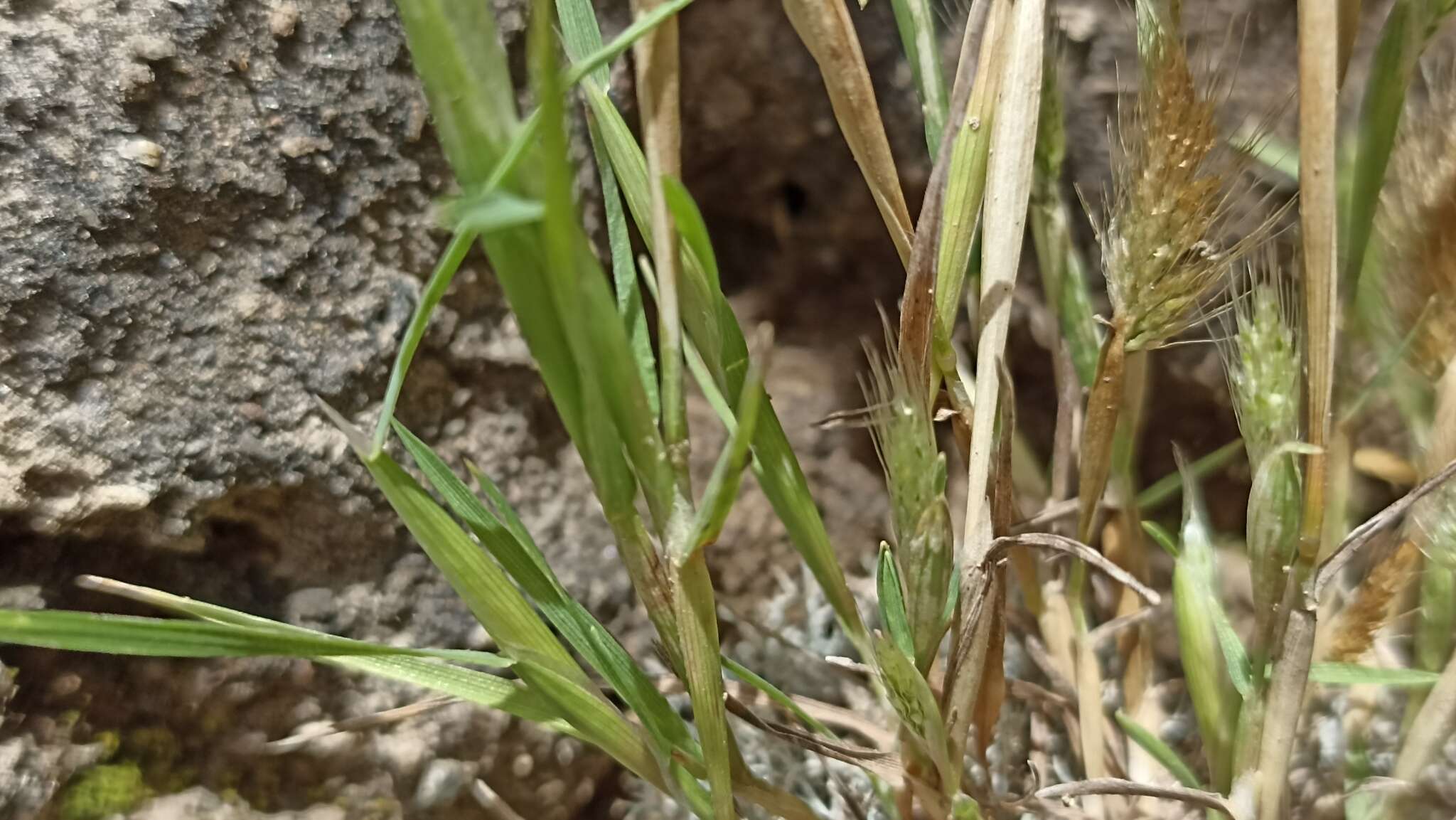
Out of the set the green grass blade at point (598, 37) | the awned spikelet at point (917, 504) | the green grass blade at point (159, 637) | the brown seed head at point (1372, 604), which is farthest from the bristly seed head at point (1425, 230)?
the green grass blade at point (159, 637)

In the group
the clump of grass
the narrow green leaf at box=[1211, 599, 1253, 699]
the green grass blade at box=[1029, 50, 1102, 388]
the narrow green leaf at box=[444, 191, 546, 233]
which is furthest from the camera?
the green grass blade at box=[1029, 50, 1102, 388]

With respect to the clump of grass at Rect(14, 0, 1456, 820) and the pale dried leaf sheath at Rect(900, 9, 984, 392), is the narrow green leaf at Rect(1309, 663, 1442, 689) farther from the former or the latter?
the pale dried leaf sheath at Rect(900, 9, 984, 392)

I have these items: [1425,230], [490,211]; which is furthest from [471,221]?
[1425,230]

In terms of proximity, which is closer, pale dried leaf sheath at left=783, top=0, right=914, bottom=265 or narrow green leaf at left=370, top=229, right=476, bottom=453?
narrow green leaf at left=370, top=229, right=476, bottom=453

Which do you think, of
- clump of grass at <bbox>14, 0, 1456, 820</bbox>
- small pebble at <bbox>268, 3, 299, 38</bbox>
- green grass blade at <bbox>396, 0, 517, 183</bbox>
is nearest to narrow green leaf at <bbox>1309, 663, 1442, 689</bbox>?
clump of grass at <bbox>14, 0, 1456, 820</bbox>

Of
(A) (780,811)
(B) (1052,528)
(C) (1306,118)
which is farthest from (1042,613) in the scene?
(C) (1306,118)

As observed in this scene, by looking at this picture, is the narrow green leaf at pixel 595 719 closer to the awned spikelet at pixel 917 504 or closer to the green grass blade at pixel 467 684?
the green grass blade at pixel 467 684
